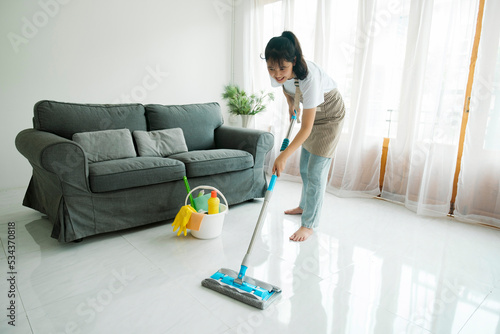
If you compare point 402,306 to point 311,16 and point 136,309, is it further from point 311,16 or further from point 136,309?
point 311,16

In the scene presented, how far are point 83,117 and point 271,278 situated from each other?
1.81 meters

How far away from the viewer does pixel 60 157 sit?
190cm

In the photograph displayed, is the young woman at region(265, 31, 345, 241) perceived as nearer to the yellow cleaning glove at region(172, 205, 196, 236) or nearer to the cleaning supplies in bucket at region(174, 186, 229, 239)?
the cleaning supplies in bucket at region(174, 186, 229, 239)

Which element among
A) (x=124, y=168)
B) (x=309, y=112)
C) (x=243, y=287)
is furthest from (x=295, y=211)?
(x=124, y=168)

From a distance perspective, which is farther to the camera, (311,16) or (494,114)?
(311,16)

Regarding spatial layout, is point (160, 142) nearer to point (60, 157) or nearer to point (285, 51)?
point (60, 157)

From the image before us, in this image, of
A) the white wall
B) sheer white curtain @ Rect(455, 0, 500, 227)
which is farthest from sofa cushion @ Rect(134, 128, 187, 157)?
sheer white curtain @ Rect(455, 0, 500, 227)

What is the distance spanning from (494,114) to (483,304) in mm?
1507

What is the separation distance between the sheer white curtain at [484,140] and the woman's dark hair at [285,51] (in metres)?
1.60

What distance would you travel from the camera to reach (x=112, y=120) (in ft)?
8.61

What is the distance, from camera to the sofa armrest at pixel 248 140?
2.82 metres

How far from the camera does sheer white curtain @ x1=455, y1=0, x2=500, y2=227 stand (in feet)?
7.89

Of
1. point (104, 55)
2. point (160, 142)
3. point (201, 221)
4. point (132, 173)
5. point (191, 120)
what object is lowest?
point (201, 221)

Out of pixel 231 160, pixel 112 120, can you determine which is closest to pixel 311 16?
pixel 231 160
